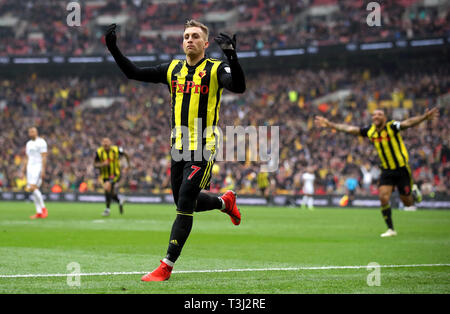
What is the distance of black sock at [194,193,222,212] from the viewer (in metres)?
7.98

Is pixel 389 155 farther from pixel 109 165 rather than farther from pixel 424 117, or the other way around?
pixel 109 165

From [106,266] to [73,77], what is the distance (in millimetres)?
43448

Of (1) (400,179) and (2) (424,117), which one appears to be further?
(1) (400,179)

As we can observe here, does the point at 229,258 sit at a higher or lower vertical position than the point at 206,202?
lower

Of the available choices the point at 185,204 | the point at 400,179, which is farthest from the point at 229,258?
the point at 400,179

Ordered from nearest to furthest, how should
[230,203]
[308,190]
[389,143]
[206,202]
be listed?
[206,202] < [230,203] < [389,143] < [308,190]

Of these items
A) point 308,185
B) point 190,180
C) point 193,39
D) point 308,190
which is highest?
point 193,39

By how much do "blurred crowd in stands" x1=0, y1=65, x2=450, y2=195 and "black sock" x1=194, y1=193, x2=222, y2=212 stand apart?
22942 mm

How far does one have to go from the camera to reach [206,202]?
8.08m

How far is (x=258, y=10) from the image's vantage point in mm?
47219

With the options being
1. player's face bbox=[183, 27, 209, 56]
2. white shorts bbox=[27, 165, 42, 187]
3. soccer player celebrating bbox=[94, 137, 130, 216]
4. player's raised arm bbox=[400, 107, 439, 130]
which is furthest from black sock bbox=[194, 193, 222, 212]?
soccer player celebrating bbox=[94, 137, 130, 216]

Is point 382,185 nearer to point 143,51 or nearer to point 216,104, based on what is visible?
point 216,104

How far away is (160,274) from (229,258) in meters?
2.82
